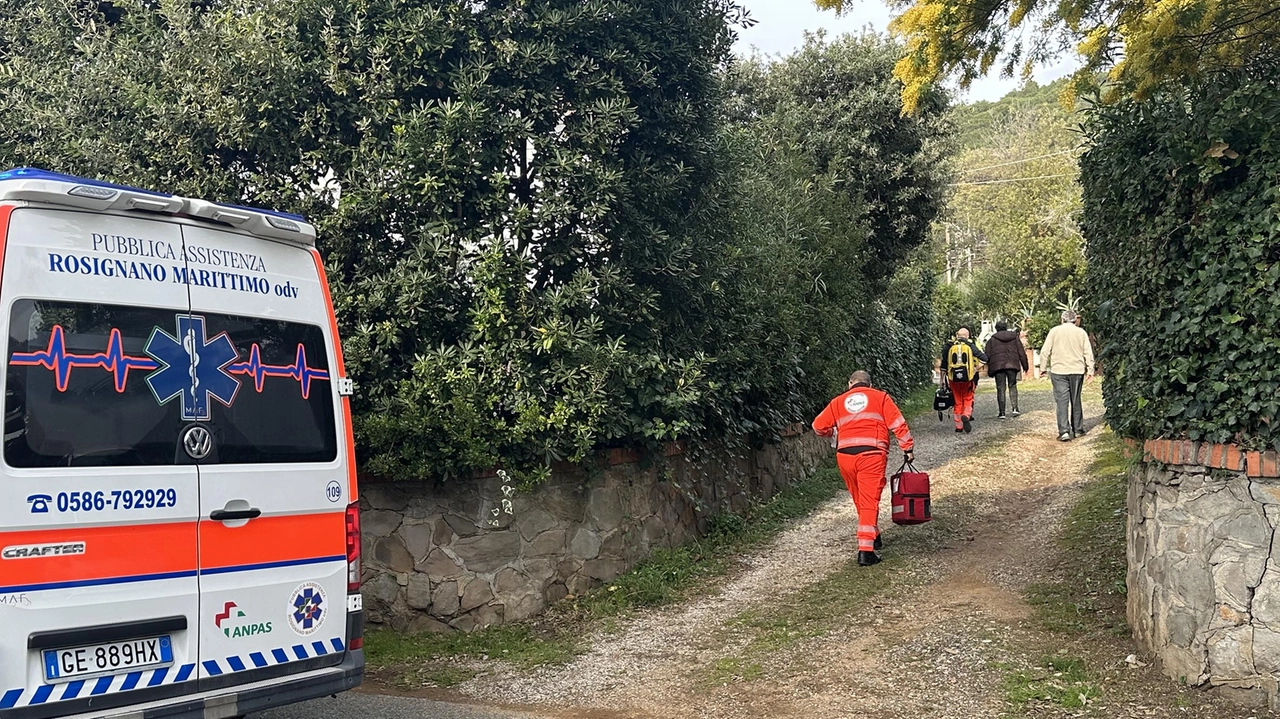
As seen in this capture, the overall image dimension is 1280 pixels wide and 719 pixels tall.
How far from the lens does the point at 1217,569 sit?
5.17 m

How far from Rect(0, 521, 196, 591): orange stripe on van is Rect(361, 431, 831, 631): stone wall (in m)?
3.30

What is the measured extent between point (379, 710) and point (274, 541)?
1.75 meters

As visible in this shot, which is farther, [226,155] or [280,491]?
[226,155]

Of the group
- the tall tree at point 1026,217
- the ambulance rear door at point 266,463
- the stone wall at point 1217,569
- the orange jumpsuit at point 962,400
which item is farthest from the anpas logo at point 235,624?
the tall tree at point 1026,217

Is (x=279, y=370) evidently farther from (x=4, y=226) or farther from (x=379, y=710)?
(x=379, y=710)

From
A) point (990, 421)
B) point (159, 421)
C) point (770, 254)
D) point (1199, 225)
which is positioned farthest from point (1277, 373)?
point (990, 421)

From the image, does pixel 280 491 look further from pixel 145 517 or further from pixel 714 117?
pixel 714 117

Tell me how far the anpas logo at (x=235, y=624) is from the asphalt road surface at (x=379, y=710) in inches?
54.2

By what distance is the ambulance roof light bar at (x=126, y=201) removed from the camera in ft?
13.3

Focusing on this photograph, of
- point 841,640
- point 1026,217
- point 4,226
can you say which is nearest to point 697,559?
point 841,640

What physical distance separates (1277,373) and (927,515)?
3.97m

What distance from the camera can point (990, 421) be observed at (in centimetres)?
1750

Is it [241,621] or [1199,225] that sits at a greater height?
[1199,225]

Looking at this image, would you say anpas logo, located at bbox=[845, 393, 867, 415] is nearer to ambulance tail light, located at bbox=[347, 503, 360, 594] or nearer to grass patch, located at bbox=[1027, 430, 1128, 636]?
grass patch, located at bbox=[1027, 430, 1128, 636]
